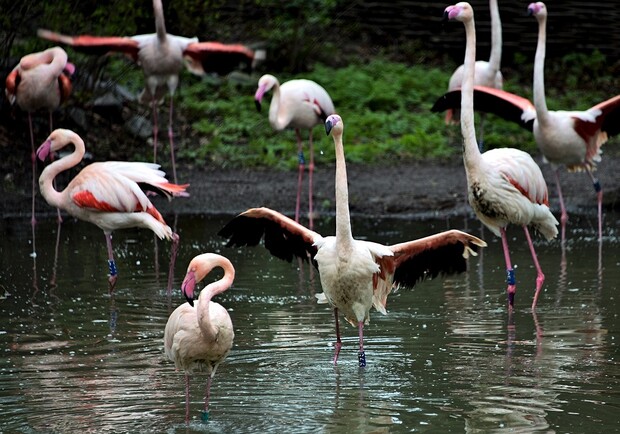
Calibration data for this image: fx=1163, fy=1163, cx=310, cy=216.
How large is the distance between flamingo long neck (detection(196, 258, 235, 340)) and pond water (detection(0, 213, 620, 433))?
0.39 m

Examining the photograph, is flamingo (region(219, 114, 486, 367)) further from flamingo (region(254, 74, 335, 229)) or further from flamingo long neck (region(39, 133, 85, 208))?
flamingo (region(254, 74, 335, 229))

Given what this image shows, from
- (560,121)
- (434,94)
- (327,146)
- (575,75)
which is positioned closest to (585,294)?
(560,121)

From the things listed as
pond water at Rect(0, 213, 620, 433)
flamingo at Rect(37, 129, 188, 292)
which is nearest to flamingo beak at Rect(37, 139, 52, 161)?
flamingo at Rect(37, 129, 188, 292)

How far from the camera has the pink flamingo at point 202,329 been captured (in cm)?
527

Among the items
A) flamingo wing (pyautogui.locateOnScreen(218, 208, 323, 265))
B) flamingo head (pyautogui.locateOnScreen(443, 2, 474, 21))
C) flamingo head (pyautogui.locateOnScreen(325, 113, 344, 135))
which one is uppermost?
flamingo head (pyautogui.locateOnScreen(443, 2, 474, 21))

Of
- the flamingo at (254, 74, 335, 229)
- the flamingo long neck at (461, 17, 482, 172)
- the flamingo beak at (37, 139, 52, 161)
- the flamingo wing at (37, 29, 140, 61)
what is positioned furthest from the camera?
the flamingo at (254, 74, 335, 229)

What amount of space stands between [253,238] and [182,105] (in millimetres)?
7921

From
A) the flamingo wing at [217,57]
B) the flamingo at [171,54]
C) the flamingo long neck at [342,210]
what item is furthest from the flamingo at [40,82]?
the flamingo long neck at [342,210]

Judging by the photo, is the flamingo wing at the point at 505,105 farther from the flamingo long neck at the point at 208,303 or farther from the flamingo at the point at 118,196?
the flamingo long neck at the point at 208,303

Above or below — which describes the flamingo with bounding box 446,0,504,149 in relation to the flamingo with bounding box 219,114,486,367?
above

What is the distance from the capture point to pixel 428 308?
24.9 ft

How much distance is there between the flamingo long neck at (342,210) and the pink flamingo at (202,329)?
779 millimetres

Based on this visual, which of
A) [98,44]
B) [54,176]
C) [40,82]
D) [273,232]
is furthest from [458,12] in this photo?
[40,82]

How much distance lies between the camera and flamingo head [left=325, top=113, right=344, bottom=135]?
589 cm
